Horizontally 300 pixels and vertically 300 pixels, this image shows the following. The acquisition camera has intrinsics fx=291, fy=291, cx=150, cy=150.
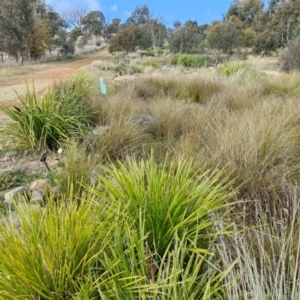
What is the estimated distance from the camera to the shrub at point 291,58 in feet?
42.0

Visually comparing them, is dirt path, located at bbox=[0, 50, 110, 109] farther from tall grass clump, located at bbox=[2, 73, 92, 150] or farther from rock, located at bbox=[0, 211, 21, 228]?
rock, located at bbox=[0, 211, 21, 228]

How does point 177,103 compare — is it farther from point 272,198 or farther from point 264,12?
point 264,12

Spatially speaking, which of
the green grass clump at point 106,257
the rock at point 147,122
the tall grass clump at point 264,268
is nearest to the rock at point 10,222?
the green grass clump at point 106,257

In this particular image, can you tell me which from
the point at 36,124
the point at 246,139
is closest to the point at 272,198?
the point at 246,139

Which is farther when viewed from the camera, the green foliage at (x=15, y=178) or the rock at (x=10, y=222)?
the green foliage at (x=15, y=178)

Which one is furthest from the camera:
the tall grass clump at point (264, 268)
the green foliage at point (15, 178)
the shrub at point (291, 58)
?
the shrub at point (291, 58)

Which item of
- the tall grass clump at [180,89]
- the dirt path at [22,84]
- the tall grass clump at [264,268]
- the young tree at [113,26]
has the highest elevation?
the young tree at [113,26]

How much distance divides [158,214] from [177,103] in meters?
3.47

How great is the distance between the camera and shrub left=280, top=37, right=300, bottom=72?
12798mm

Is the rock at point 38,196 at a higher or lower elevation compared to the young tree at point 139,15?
lower

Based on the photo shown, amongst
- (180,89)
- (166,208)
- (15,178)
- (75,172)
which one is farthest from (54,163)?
(180,89)

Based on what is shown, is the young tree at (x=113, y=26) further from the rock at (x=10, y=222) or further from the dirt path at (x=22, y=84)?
the rock at (x=10, y=222)

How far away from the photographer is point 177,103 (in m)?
4.89

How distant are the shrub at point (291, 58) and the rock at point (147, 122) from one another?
10.6m
